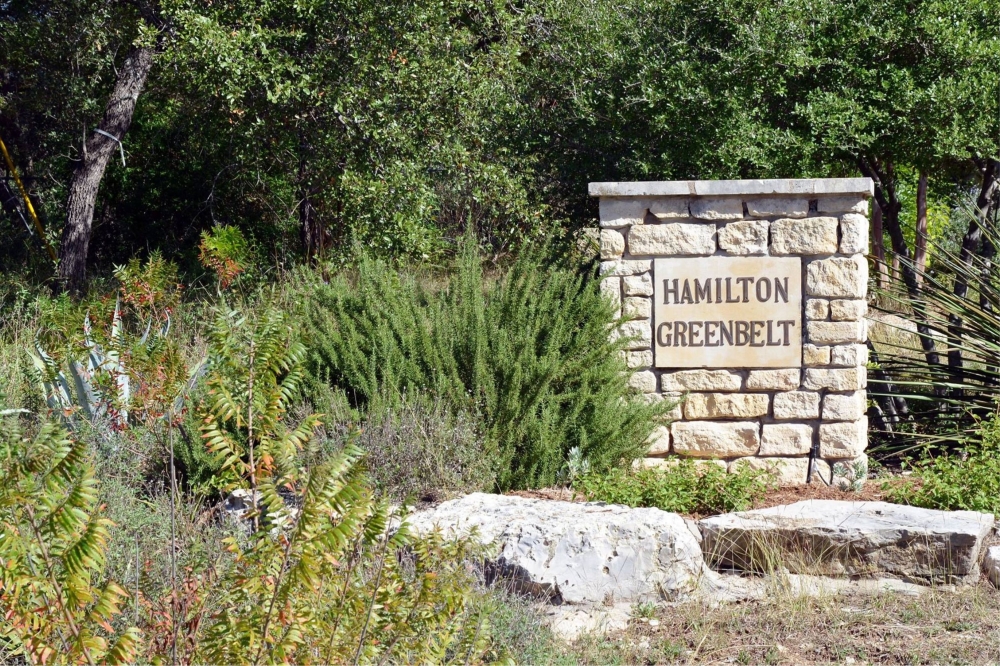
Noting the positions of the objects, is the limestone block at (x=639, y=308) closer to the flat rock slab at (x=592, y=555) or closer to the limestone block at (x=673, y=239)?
the limestone block at (x=673, y=239)

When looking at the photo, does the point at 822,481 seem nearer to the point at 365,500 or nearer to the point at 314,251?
the point at 365,500

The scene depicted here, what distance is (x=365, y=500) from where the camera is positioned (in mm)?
2516

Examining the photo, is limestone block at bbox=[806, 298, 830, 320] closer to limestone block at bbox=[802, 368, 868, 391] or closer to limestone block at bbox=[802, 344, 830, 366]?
limestone block at bbox=[802, 344, 830, 366]

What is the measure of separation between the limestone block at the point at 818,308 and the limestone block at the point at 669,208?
0.85 m

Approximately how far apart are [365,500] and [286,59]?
640cm

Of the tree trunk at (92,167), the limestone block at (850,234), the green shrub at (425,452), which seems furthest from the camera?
the tree trunk at (92,167)

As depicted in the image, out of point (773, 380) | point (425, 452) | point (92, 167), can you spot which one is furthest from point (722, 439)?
point (92, 167)

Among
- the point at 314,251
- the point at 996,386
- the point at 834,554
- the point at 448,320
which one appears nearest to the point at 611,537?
the point at 834,554

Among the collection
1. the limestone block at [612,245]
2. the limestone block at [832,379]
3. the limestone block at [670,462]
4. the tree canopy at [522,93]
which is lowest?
the limestone block at [670,462]

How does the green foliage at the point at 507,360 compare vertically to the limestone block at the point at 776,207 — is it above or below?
below

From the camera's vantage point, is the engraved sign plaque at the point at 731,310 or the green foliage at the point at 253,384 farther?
the engraved sign plaque at the point at 731,310

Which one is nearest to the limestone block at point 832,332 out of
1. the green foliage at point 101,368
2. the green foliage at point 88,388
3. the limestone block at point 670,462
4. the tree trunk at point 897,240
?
the limestone block at point 670,462

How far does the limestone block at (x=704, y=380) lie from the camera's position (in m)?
5.91

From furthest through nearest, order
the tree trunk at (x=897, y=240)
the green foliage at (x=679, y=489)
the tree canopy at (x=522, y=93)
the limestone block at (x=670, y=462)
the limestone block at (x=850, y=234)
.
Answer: the tree canopy at (x=522, y=93), the tree trunk at (x=897, y=240), the limestone block at (x=850, y=234), the limestone block at (x=670, y=462), the green foliage at (x=679, y=489)
